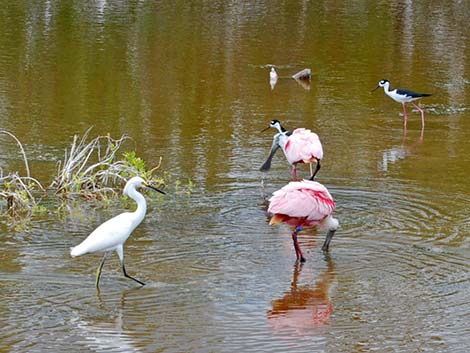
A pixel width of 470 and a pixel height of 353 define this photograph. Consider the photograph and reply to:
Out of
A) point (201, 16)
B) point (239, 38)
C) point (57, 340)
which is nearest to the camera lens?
point (57, 340)

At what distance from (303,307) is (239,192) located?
139 inches

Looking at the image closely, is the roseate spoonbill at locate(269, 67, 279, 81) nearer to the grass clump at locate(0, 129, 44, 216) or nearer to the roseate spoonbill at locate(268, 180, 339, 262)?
the grass clump at locate(0, 129, 44, 216)

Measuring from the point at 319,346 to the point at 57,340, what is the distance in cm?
186

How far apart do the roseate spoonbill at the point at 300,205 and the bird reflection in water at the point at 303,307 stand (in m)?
0.48

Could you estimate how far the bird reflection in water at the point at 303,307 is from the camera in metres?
8.40

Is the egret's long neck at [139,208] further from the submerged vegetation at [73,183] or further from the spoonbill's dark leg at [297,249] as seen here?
the submerged vegetation at [73,183]

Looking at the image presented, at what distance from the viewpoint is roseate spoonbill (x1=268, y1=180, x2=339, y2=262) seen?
9.83m

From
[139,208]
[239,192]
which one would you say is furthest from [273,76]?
[139,208]

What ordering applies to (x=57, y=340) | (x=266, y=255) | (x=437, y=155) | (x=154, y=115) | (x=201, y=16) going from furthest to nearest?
1. (x=201, y=16)
2. (x=154, y=115)
3. (x=437, y=155)
4. (x=266, y=255)
5. (x=57, y=340)

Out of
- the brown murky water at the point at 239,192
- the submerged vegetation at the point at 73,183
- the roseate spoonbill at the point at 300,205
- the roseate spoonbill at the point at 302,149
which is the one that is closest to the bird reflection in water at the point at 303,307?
the brown murky water at the point at 239,192

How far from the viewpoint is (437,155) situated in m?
14.5

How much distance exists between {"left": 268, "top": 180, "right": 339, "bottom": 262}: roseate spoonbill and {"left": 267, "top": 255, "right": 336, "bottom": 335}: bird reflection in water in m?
0.48

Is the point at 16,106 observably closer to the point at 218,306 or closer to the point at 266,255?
the point at 266,255

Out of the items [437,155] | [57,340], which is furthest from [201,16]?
[57,340]
